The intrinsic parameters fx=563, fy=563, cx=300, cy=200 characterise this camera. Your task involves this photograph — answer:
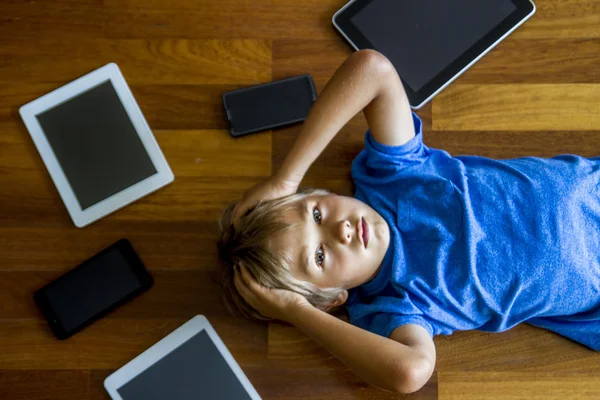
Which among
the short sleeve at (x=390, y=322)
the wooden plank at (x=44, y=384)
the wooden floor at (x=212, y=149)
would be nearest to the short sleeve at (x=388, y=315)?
the short sleeve at (x=390, y=322)

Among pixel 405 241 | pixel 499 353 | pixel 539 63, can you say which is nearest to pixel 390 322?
pixel 405 241

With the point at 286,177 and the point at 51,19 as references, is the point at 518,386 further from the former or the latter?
the point at 51,19

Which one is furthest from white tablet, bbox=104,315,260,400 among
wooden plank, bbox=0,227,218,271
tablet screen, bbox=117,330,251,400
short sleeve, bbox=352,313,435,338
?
short sleeve, bbox=352,313,435,338

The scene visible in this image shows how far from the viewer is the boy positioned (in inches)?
27.8

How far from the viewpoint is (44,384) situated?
836 millimetres

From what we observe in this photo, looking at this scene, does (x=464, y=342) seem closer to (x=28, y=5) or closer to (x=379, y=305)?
(x=379, y=305)

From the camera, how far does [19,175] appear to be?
2.89ft

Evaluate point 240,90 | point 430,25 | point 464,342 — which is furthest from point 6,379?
point 430,25

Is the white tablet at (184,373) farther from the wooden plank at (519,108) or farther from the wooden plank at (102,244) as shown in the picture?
the wooden plank at (519,108)

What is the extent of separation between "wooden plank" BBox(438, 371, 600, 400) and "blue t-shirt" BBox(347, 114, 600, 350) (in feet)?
0.31

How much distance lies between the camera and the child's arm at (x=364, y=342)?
2.24 ft

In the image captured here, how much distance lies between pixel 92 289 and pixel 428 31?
2.15 ft

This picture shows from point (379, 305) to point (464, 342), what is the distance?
0.58ft

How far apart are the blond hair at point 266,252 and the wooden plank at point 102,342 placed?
0.12 m
